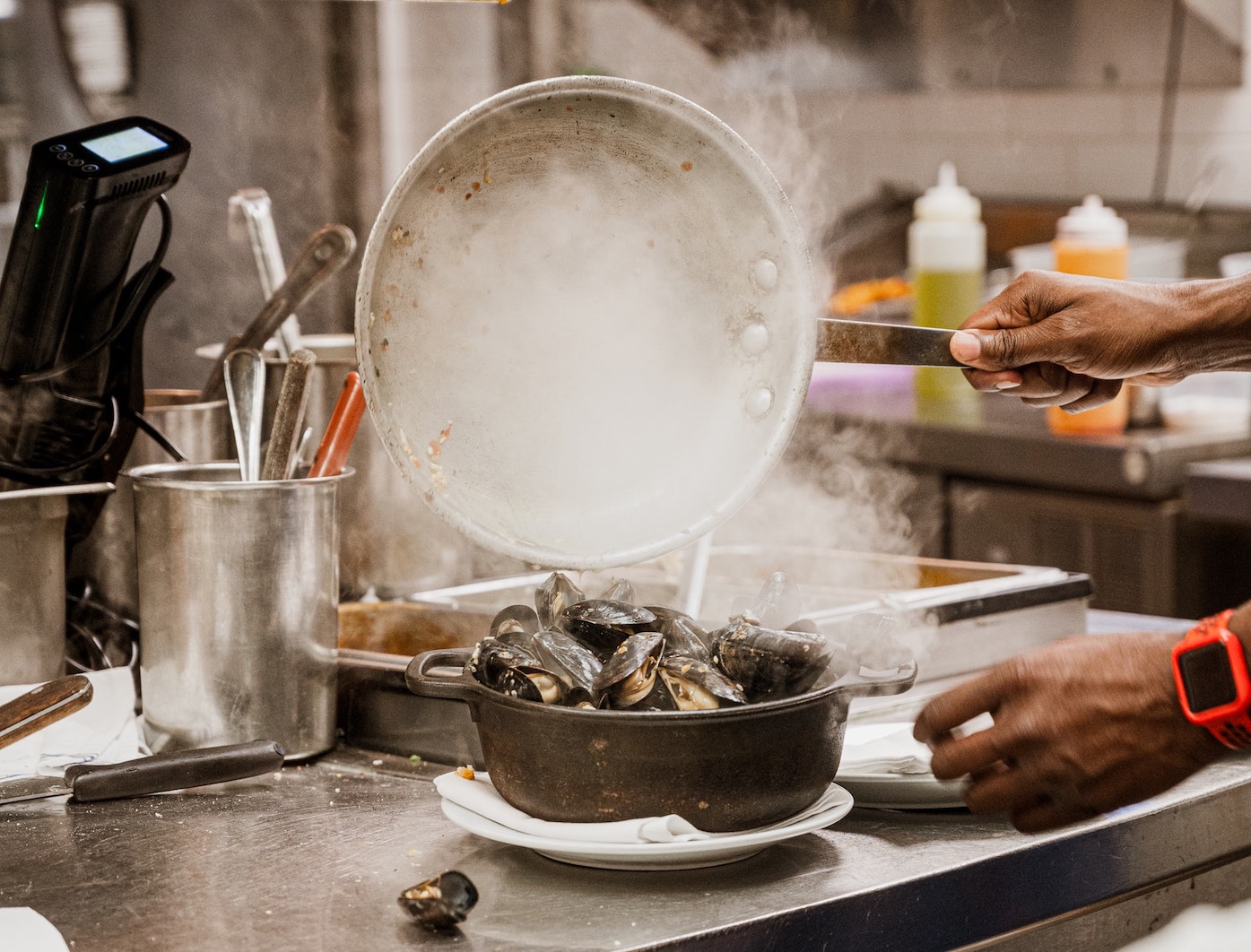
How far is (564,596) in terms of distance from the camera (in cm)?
124

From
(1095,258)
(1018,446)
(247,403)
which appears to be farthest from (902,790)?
(1095,258)

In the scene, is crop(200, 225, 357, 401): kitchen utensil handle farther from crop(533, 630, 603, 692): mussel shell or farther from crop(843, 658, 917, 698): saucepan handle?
crop(843, 658, 917, 698): saucepan handle

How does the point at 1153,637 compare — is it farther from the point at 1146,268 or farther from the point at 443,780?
the point at 1146,268

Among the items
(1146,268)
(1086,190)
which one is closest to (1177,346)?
(1146,268)

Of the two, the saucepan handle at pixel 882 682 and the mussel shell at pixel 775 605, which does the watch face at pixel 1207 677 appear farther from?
the mussel shell at pixel 775 605

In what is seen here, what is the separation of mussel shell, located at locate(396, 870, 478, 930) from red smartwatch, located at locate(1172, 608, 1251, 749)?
525mm

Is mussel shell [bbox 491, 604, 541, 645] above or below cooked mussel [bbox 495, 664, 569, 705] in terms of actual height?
above

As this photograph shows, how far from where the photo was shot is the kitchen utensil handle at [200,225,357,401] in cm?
149

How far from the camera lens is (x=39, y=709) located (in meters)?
1.20

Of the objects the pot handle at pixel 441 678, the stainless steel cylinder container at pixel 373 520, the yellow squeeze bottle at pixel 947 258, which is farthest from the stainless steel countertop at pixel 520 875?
the yellow squeeze bottle at pixel 947 258

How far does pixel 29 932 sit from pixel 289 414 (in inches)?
22.2

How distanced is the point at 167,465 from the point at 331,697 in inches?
11.1

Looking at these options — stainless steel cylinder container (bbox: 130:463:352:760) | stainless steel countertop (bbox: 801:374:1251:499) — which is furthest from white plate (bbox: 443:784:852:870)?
stainless steel countertop (bbox: 801:374:1251:499)

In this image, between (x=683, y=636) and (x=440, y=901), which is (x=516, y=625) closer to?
(x=683, y=636)
